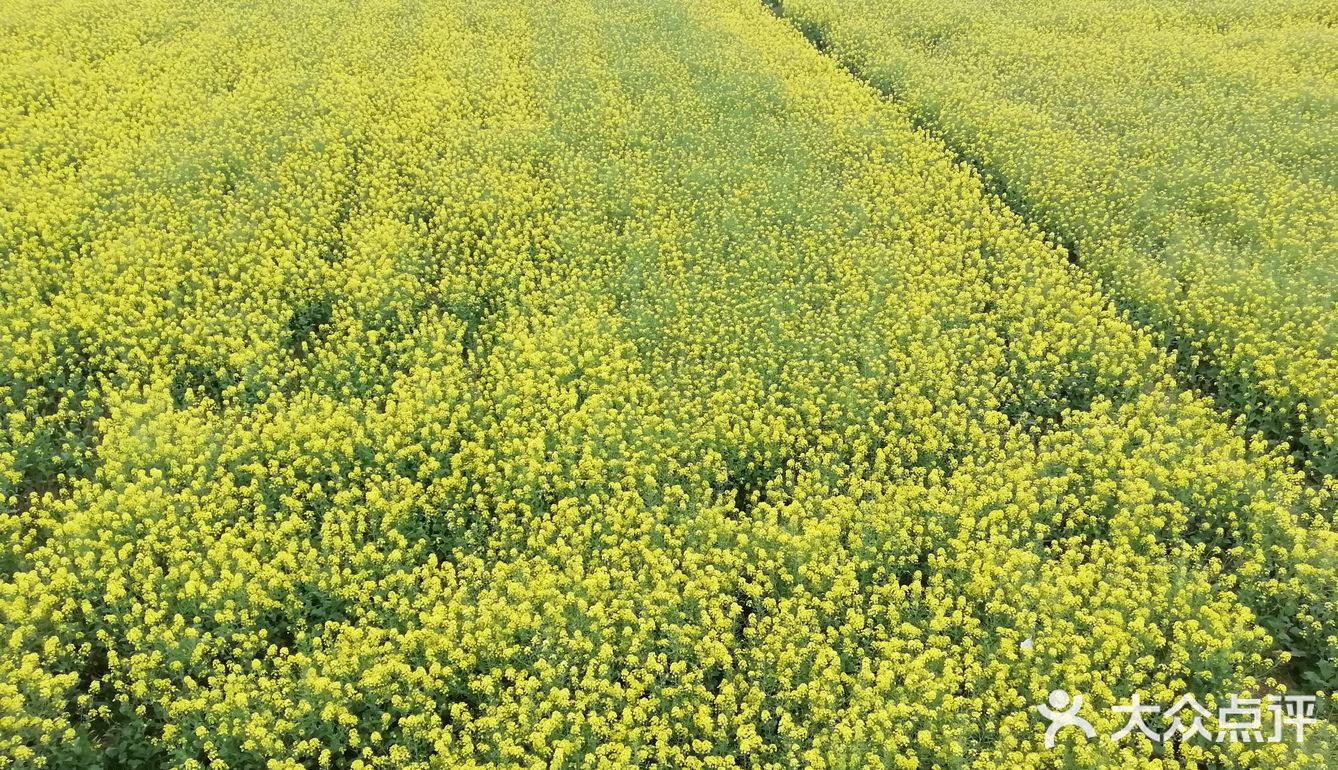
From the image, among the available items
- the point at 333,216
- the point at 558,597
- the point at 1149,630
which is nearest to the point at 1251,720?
the point at 1149,630

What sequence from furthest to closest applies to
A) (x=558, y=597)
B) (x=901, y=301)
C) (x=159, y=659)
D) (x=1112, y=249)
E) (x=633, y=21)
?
1. (x=633, y=21)
2. (x=1112, y=249)
3. (x=901, y=301)
4. (x=558, y=597)
5. (x=159, y=659)

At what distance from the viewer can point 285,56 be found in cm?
1803

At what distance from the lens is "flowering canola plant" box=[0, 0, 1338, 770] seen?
6215 millimetres

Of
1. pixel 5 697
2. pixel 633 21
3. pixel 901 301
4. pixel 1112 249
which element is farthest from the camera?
pixel 633 21

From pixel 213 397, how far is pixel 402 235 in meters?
3.92

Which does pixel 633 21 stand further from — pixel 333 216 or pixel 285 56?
pixel 333 216
